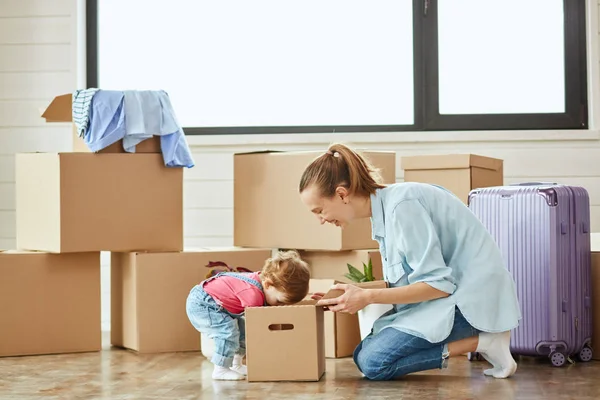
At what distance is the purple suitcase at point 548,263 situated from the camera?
2795 millimetres

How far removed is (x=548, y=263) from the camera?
9.19 feet

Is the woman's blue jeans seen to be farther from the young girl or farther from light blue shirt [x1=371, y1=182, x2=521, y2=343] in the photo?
the young girl

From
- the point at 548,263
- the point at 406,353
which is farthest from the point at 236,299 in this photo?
the point at 548,263

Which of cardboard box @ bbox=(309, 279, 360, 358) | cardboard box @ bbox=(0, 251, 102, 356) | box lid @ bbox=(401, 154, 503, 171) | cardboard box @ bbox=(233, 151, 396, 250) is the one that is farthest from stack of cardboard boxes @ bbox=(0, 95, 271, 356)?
box lid @ bbox=(401, 154, 503, 171)

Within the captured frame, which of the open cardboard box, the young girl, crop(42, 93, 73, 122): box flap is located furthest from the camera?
crop(42, 93, 73, 122): box flap

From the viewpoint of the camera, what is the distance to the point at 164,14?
4.15 metres

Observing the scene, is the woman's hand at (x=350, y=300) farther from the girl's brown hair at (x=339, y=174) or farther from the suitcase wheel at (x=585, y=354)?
the suitcase wheel at (x=585, y=354)

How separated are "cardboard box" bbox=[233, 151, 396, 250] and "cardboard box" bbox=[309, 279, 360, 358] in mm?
197

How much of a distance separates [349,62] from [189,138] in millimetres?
821

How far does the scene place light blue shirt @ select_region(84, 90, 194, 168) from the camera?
122 inches

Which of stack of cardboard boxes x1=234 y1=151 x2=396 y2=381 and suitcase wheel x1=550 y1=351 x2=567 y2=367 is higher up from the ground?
stack of cardboard boxes x1=234 y1=151 x2=396 y2=381

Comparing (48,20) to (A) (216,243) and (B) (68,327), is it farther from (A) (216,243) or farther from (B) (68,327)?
(B) (68,327)

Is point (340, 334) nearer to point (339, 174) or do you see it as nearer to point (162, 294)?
point (162, 294)

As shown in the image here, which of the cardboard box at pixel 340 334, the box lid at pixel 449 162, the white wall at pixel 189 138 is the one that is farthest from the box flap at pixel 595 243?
the cardboard box at pixel 340 334
